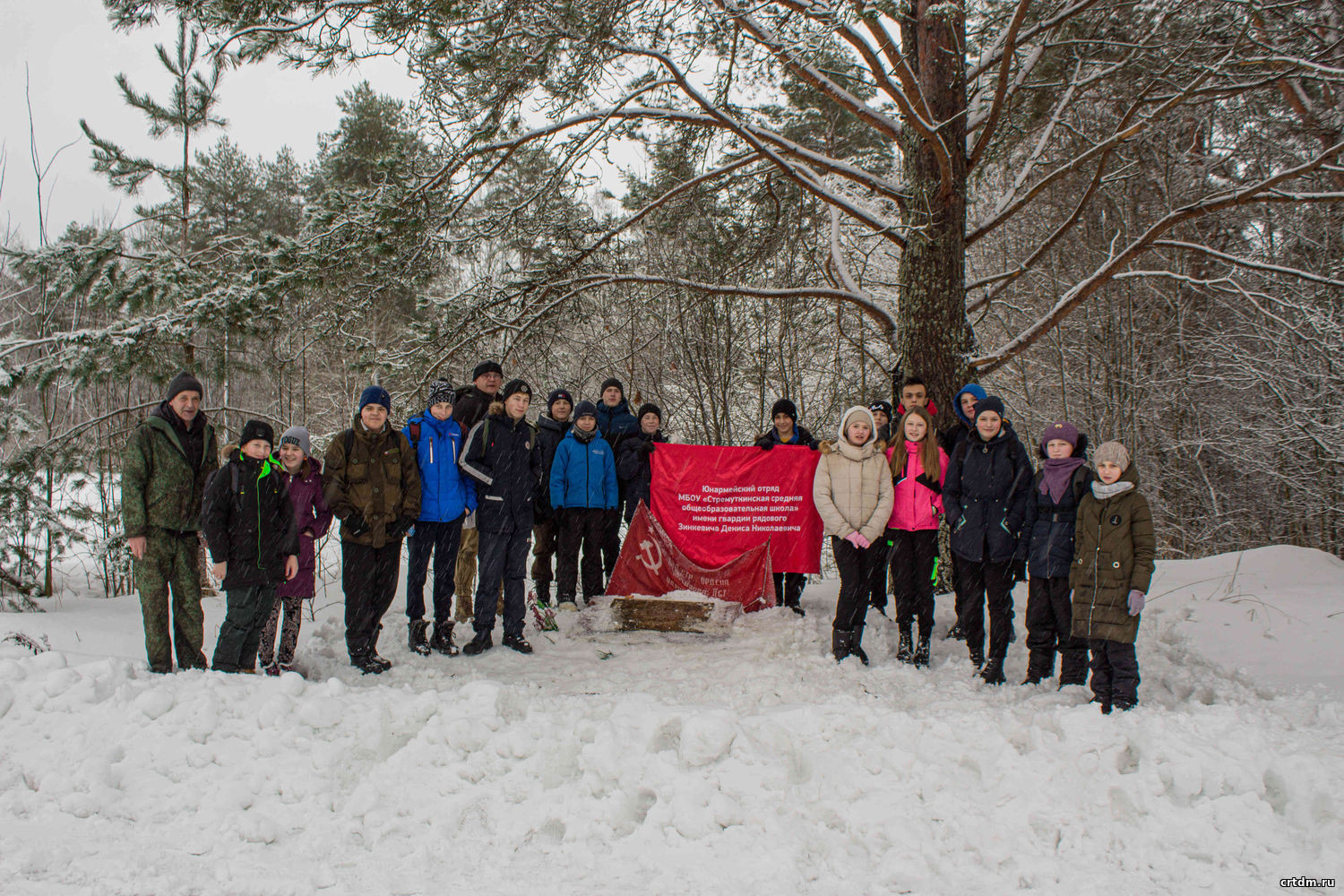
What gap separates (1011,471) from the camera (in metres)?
4.91

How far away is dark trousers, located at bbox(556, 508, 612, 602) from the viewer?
22.5 feet

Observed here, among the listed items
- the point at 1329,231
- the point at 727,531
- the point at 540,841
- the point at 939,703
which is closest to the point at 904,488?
the point at 939,703

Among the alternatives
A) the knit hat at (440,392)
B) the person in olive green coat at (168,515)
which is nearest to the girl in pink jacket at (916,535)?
the knit hat at (440,392)

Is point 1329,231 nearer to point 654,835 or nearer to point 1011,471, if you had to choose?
point 1011,471

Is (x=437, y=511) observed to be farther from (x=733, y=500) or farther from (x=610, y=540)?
(x=733, y=500)

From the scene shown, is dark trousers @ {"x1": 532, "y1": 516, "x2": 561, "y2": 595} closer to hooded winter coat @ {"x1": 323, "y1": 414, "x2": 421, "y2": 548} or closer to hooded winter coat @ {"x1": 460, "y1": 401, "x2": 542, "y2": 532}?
hooded winter coat @ {"x1": 460, "y1": 401, "x2": 542, "y2": 532}

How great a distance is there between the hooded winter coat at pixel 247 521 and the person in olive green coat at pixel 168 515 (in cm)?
17

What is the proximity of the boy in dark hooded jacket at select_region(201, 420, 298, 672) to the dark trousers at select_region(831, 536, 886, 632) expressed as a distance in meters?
3.85

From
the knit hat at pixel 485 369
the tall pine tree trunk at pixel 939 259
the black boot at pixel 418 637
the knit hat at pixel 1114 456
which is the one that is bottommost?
the black boot at pixel 418 637

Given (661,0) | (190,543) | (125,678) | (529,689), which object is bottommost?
(529,689)

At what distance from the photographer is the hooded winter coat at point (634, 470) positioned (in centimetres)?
732

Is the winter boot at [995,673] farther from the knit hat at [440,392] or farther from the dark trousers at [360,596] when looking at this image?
the knit hat at [440,392]

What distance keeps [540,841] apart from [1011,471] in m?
3.78

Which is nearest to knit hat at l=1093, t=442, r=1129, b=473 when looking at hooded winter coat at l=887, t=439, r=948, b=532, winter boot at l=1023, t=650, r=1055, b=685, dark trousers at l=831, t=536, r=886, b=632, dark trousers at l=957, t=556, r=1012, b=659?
dark trousers at l=957, t=556, r=1012, b=659
